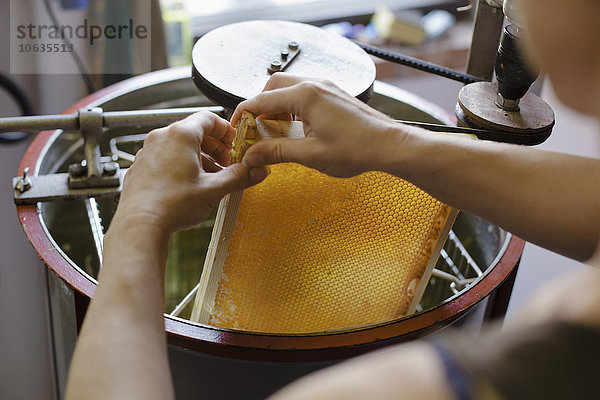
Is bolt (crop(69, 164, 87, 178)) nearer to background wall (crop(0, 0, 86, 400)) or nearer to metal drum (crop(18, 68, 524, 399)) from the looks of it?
metal drum (crop(18, 68, 524, 399))

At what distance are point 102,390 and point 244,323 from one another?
1.68 feet

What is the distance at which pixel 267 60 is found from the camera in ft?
3.82

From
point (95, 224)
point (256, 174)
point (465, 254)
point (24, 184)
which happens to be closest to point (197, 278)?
point (95, 224)

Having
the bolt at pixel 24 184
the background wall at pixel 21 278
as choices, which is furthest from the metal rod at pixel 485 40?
the background wall at pixel 21 278

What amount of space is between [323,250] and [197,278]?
630 mm

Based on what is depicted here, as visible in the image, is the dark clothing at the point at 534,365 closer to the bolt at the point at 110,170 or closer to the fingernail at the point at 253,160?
the fingernail at the point at 253,160

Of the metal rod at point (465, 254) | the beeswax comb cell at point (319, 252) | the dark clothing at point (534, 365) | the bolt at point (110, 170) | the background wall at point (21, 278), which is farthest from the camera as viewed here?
the background wall at point (21, 278)

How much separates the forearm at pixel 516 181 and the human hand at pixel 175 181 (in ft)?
0.74

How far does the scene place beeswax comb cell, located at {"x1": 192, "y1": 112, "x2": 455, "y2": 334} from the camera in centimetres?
106

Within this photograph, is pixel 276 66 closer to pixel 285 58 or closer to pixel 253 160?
pixel 285 58

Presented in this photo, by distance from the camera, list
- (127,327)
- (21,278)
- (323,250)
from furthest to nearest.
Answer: (21,278)
(323,250)
(127,327)

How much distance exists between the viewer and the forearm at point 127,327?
2.16 feet

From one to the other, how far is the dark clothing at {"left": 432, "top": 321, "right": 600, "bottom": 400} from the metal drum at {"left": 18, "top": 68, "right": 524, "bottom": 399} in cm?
54

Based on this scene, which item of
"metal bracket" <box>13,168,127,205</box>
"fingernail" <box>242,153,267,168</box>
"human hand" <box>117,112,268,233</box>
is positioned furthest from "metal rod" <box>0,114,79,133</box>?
"fingernail" <box>242,153,267,168</box>
